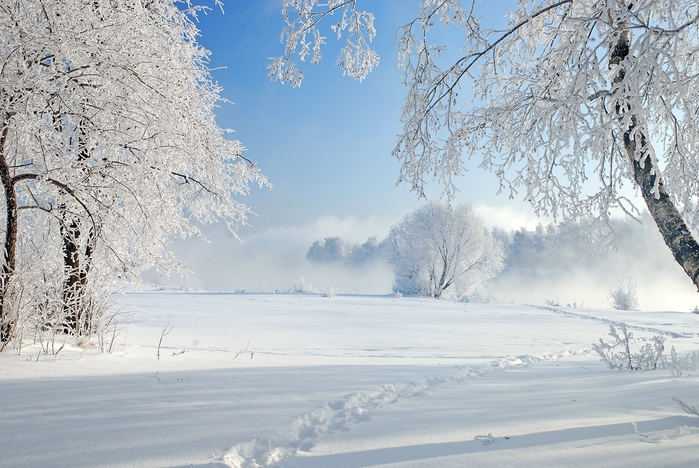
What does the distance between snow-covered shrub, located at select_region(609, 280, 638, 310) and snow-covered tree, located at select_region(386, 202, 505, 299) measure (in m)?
7.72

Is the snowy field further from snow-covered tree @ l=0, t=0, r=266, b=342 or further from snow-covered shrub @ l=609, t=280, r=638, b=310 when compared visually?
snow-covered shrub @ l=609, t=280, r=638, b=310

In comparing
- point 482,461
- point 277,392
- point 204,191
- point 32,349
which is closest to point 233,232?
point 204,191

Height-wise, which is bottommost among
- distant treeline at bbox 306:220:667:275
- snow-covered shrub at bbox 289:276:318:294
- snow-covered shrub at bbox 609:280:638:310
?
snow-covered shrub at bbox 609:280:638:310

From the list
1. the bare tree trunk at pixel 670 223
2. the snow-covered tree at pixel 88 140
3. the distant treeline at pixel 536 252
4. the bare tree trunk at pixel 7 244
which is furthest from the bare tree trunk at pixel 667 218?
the distant treeline at pixel 536 252

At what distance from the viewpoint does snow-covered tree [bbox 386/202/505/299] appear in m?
26.9

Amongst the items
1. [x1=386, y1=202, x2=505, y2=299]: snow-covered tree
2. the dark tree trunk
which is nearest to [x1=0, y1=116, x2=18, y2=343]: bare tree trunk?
the dark tree trunk

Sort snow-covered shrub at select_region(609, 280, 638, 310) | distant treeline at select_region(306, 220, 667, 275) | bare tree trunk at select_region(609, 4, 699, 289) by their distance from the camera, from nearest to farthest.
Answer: bare tree trunk at select_region(609, 4, 699, 289) < snow-covered shrub at select_region(609, 280, 638, 310) < distant treeline at select_region(306, 220, 667, 275)

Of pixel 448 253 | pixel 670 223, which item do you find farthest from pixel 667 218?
pixel 448 253

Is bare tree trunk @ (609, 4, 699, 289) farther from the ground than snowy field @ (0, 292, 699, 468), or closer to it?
farther from the ground

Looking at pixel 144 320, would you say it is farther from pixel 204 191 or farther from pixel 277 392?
pixel 277 392

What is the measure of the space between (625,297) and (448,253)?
35.4 ft

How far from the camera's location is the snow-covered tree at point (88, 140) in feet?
10.8

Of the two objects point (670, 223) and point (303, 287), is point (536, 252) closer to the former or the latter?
point (303, 287)

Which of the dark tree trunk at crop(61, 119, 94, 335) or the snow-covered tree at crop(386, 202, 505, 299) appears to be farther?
the snow-covered tree at crop(386, 202, 505, 299)
